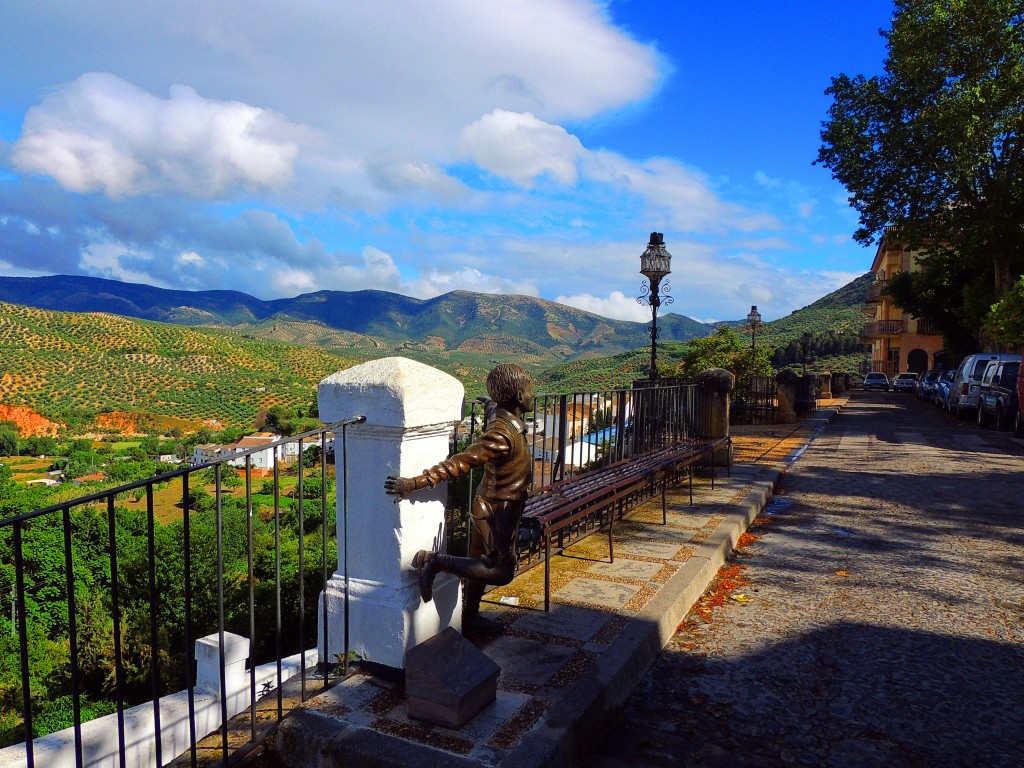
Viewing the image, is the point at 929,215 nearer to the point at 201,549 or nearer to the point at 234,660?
the point at 234,660

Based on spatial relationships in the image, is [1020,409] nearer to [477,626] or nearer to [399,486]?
[477,626]

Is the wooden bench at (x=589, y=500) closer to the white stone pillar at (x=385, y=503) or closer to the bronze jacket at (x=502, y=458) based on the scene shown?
the bronze jacket at (x=502, y=458)

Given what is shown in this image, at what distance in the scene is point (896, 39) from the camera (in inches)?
808

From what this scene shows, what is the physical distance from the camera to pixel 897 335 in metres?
50.3

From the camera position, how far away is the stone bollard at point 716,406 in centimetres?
896

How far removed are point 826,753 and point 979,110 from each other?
2261cm

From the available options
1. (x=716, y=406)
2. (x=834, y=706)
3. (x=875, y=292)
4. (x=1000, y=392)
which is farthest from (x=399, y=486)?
(x=875, y=292)

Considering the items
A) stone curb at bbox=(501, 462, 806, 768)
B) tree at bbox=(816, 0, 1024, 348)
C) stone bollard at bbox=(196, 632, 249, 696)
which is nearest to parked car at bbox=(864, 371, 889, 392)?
tree at bbox=(816, 0, 1024, 348)

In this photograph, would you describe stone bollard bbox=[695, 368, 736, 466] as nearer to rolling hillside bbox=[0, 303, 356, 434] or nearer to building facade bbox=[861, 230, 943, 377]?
building facade bbox=[861, 230, 943, 377]

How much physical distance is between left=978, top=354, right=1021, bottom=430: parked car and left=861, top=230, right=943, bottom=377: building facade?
3408cm

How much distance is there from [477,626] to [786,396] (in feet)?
53.9

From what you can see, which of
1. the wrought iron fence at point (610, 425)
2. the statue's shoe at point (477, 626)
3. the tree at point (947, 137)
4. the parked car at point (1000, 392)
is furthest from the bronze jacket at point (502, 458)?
the tree at point (947, 137)

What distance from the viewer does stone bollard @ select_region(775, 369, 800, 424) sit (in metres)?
17.9

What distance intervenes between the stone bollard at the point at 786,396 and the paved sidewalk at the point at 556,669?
13.2m
